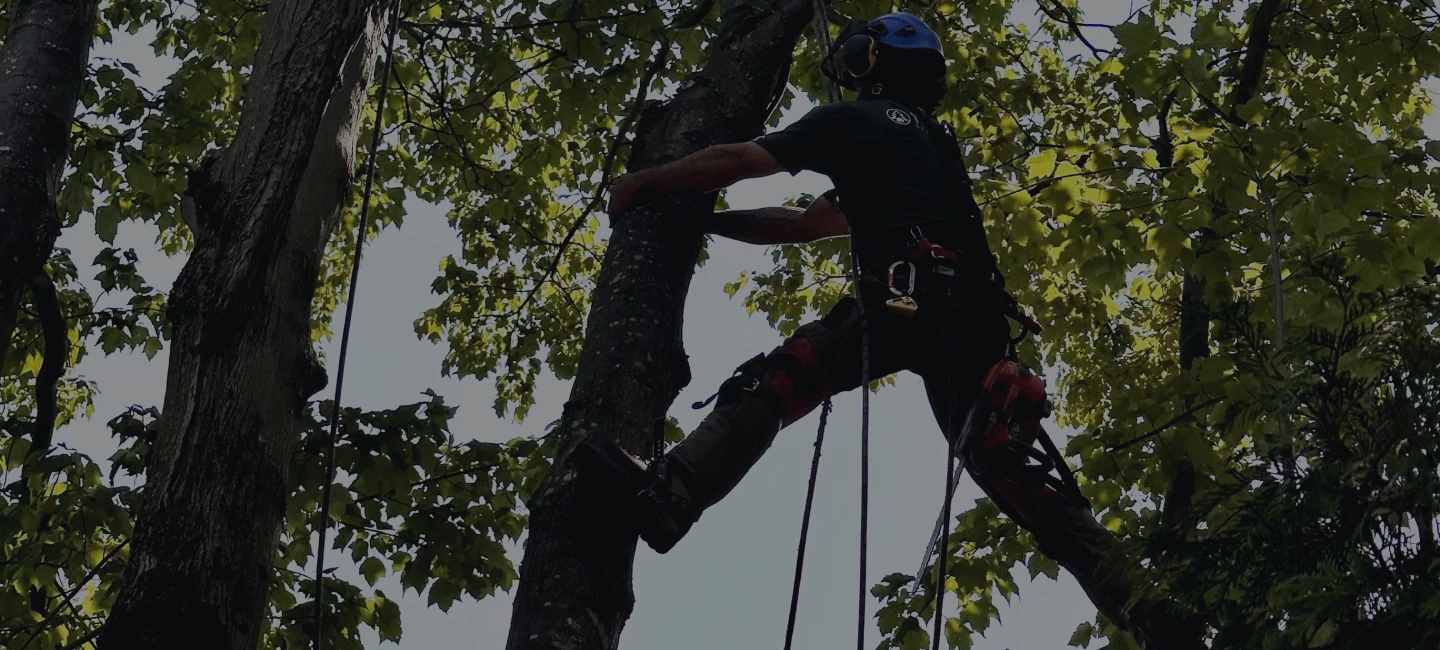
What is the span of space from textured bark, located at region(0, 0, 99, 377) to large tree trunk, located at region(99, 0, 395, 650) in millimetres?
934

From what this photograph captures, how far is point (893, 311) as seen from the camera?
12.4ft

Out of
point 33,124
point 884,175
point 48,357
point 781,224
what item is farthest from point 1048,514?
point 48,357

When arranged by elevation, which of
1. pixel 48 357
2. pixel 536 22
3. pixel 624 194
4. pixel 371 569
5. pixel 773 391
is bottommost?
pixel 773 391

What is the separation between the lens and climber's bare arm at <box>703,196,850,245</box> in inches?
172

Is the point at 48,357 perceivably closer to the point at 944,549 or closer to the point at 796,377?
the point at 796,377

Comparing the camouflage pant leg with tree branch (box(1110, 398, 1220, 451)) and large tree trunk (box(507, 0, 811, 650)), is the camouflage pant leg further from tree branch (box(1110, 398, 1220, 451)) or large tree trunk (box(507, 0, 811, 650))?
tree branch (box(1110, 398, 1220, 451))

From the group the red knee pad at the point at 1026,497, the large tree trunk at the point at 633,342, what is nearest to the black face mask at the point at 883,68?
the large tree trunk at the point at 633,342

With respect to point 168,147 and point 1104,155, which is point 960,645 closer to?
point 1104,155

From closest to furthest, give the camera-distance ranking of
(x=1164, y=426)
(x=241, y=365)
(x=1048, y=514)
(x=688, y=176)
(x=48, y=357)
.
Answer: (x=241, y=365) < (x=688, y=176) < (x=1048, y=514) < (x=1164, y=426) < (x=48, y=357)

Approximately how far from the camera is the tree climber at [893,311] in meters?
3.68

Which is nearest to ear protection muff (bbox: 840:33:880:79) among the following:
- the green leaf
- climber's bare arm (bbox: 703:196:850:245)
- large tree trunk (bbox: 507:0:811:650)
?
large tree trunk (bbox: 507:0:811:650)

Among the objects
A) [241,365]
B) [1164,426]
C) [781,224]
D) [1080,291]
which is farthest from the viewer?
[1080,291]

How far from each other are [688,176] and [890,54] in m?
1.11

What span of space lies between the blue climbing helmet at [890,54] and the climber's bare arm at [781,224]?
1.51 ft
